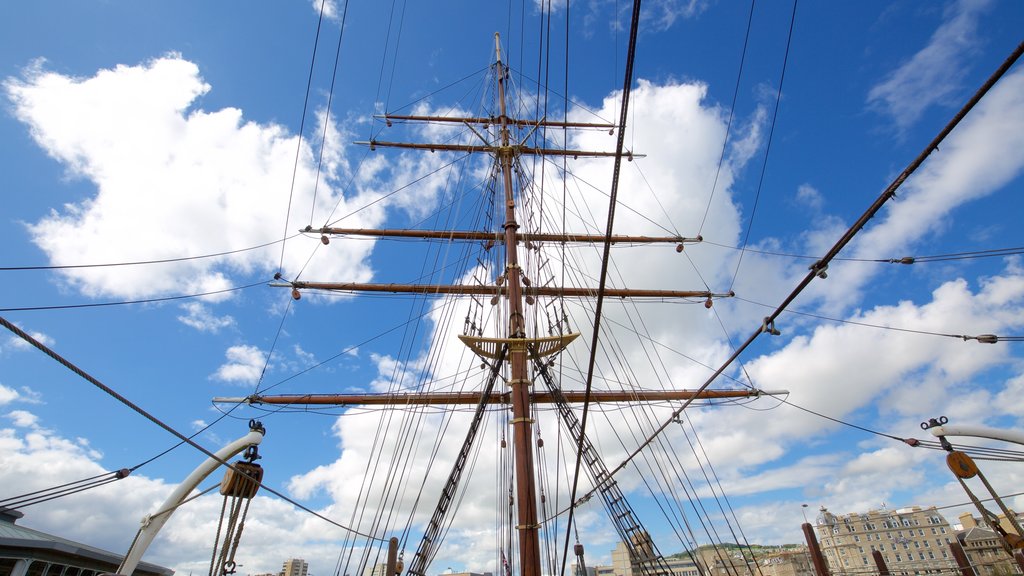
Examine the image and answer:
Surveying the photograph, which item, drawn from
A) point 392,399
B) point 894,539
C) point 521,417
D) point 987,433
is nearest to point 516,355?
point 521,417

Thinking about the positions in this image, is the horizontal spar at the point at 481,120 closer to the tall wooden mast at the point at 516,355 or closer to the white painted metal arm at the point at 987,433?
the tall wooden mast at the point at 516,355

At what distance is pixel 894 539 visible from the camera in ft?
194

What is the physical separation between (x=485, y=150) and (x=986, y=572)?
189 feet

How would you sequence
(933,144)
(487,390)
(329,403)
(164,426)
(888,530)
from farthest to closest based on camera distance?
(888,530) < (329,403) < (487,390) < (164,426) < (933,144)

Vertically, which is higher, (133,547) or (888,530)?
(888,530)

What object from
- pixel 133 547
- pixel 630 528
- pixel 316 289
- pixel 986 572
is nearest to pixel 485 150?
pixel 316 289

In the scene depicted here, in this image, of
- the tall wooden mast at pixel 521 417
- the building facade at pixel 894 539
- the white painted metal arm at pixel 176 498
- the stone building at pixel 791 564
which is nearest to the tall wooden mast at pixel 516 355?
the tall wooden mast at pixel 521 417

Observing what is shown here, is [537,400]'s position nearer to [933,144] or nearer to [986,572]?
[933,144]

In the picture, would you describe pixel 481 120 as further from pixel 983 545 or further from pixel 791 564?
pixel 983 545

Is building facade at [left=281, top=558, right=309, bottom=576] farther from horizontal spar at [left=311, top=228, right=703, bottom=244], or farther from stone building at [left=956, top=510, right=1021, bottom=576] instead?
stone building at [left=956, top=510, right=1021, bottom=576]

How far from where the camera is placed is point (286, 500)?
23.7 ft

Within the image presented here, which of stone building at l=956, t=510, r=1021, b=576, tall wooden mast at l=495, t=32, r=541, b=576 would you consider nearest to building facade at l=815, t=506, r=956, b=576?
stone building at l=956, t=510, r=1021, b=576

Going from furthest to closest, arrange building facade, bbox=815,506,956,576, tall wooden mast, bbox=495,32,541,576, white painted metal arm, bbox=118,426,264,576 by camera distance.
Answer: building facade, bbox=815,506,956,576 < tall wooden mast, bbox=495,32,541,576 < white painted metal arm, bbox=118,426,264,576

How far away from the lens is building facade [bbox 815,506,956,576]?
57719 mm
